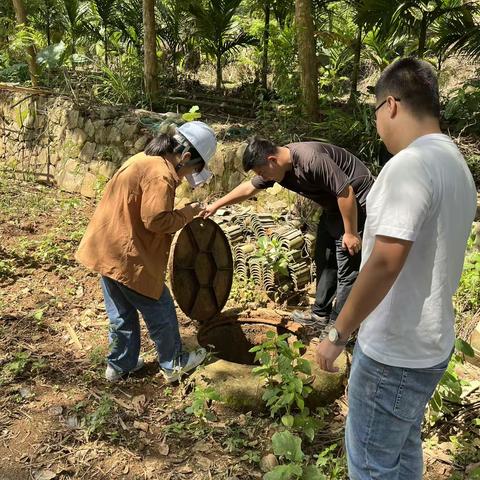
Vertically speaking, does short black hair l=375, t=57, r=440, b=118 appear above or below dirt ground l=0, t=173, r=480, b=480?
above

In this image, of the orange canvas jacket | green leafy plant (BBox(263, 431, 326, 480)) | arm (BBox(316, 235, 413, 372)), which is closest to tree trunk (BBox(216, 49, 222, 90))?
the orange canvas jacket

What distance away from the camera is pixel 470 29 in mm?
6645

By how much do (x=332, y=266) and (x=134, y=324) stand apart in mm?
1831

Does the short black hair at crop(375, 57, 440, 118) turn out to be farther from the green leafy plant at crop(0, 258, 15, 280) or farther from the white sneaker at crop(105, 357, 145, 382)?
the green leafy plant at crop(0, 258, 15, 280)

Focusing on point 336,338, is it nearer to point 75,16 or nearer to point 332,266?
point 332,266

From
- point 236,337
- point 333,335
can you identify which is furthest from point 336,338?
point 236,337

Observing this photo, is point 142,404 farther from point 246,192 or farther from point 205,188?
point 205,188

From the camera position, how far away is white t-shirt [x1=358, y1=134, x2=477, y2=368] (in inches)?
63.0

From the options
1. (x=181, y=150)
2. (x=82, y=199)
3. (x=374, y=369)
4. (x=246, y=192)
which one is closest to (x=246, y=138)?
(x=82, y=199)

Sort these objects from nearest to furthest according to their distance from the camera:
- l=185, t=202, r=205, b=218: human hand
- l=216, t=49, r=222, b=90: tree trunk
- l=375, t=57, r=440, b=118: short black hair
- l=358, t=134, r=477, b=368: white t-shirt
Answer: l=358, t=134, r=477, b=368: white t-shirt, l=375, t=57, r=440, b=118: short black hair, l=185, t=202, r=205, b=218: human hand, l=216, t=49, r=222, b=90: tree trunk

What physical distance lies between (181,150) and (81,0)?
31.1ft

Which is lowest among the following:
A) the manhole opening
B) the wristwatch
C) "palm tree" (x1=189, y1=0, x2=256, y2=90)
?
the manhole opening

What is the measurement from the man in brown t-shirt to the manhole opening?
0.51 meters

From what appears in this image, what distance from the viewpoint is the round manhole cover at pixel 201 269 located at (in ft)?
13.3
